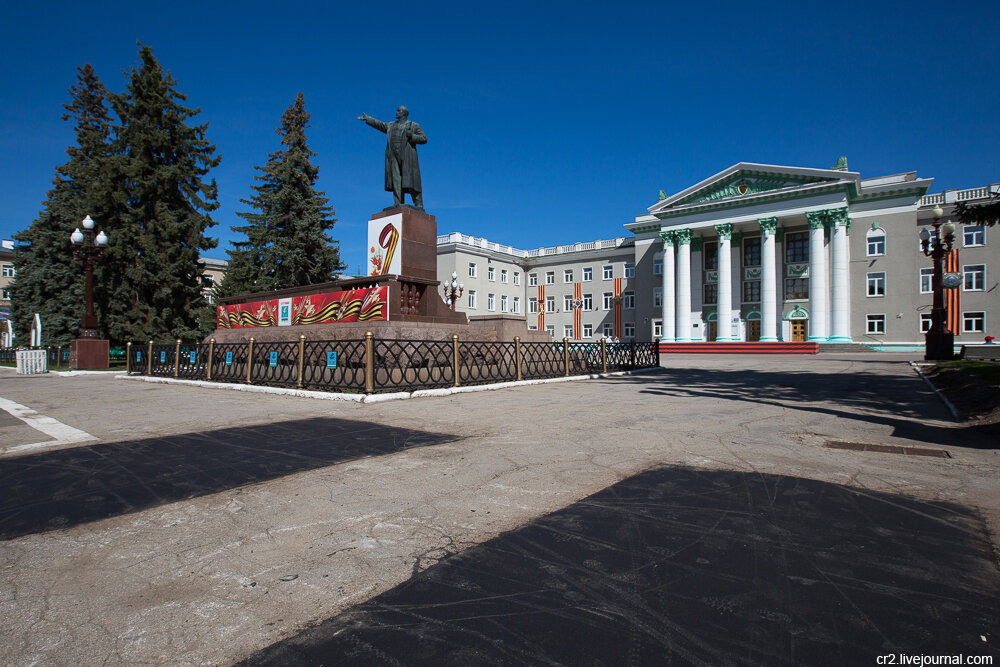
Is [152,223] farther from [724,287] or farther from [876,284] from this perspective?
[876,284]

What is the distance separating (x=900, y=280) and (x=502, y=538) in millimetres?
49324

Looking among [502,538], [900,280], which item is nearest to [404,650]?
[502,538]

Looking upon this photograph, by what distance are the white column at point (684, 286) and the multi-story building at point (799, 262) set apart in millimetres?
98

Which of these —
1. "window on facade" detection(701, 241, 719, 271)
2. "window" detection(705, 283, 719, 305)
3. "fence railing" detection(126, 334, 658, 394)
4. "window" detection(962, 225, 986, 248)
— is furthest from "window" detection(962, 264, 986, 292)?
"fence railing" detection(126, 334, 658, 394)

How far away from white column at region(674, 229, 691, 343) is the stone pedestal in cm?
4190

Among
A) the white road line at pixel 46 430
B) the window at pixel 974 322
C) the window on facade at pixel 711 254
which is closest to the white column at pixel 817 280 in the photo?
the window on facade at pixel 711 254

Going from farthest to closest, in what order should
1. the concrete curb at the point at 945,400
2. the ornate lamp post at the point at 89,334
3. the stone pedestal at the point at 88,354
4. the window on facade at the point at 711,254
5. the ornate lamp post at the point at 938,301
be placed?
the window on facade at the point at 711,254 < the stone pedestal at the point at 88,354 < the ornate lamp post at the point at 938,301 < the ornate lamp post at the point at 89,334 < the concrete curb at the point at 945,400

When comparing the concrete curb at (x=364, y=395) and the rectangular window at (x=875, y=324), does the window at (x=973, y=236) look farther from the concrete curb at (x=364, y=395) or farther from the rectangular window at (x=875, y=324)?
the concrete curb at (x=364, y=395)

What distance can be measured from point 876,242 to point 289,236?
43944mm

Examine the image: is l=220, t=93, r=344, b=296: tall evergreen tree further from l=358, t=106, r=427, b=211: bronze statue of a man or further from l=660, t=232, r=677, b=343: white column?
l=660, t=232, r=677, b=343: white column

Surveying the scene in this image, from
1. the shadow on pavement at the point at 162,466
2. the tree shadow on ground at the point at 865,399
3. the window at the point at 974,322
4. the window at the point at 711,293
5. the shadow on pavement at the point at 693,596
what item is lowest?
the shadow on pavement at the point at 162,466

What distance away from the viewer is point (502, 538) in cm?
308

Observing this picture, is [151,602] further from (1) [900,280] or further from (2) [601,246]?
(2) [601,246]

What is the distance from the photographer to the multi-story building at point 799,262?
1583 inches
